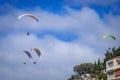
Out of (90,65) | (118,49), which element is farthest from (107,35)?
(90,65)

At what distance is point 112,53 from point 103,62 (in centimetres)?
423

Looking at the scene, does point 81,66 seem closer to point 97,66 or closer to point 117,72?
point 97,66

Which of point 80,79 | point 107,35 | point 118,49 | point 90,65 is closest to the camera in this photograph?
point 107,35

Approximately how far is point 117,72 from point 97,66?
49583mm

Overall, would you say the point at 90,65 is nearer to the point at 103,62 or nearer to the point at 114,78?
the point at 103,62

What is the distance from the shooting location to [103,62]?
10881 cm

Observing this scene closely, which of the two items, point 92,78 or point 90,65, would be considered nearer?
point 92,78

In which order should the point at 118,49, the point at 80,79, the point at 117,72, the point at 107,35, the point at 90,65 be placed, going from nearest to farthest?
the point at 107,35 < the point at 117,72 < the point at 118,49 < the point at 80,79 < the point at 90,65

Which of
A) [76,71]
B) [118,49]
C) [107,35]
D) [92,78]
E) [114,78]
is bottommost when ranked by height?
[114,78]

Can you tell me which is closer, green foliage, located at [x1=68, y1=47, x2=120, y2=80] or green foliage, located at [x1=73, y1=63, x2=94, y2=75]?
green foliage, located at [x1=68, y1=47, x2=120, y2=80]

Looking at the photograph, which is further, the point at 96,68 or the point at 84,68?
the point at 84,68

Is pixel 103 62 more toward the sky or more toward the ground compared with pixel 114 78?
more toward the sky

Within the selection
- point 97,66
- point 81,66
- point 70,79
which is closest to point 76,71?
point 81,66

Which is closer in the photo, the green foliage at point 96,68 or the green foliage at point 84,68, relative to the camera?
the green foliage at point 96,68
